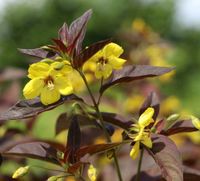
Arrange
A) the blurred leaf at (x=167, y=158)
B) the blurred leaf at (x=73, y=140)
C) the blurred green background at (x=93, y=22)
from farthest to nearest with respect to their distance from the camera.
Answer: the blurred green background at (x=93, y=22)
the blurred leaf at (x=73, y=140)
the blurred leaf at (x=167, y=158)

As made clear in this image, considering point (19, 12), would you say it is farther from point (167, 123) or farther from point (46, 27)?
point (167, 123)

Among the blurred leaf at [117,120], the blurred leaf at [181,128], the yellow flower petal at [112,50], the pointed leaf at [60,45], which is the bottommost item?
the blurred leaf at [181,128]

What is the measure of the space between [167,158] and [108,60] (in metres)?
0.24

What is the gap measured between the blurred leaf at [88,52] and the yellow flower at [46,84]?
2 cm

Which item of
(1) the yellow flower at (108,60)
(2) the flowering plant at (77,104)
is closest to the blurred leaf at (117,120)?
(2) the flowering plant at (77,104)

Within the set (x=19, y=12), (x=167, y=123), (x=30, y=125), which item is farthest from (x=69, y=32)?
(x=19, y=12)

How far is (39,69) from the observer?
3.69ft

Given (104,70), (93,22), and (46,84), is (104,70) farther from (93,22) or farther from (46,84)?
(93,22)

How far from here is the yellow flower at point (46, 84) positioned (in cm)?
112

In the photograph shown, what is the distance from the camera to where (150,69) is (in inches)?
45.7

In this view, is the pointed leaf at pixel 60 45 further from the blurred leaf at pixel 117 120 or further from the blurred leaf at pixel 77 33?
the blurred leaf at pixel 117 120

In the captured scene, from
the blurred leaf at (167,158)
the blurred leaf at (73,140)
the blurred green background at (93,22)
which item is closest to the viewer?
the blurred leaf at (167,158)

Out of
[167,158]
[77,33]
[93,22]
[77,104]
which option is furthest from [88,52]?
[93,22]

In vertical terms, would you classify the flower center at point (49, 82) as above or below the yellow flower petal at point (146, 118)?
above
